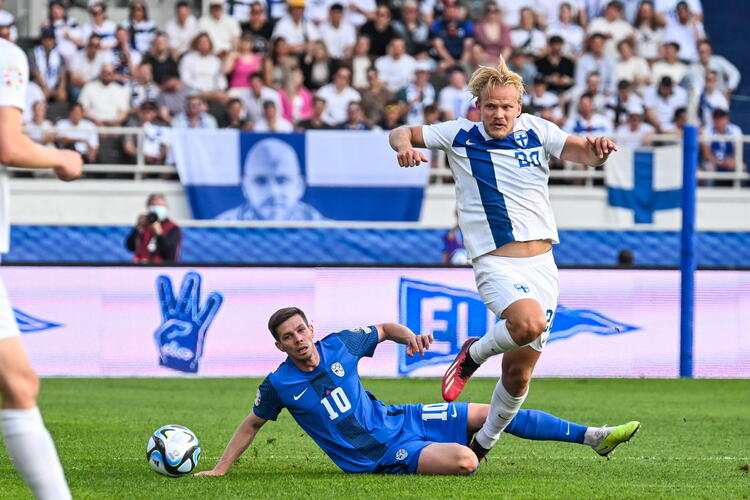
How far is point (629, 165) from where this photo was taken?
18.1 metres

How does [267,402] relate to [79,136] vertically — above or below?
below

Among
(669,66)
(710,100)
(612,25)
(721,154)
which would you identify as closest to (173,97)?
(612,25)

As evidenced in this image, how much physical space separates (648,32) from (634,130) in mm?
2469

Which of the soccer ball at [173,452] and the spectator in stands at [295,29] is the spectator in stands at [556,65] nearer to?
the spectator in stands at [295,29]

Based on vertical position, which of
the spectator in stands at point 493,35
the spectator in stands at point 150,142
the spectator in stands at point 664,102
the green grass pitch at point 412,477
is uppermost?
the spectator in stands at point 493,35

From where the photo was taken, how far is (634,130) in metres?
19.4

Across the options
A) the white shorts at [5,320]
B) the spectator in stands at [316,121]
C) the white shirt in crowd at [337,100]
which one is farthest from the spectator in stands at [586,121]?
the white shorts at [5,320]

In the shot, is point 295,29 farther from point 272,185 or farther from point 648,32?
point 648,32

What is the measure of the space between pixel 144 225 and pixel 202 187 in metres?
1.17

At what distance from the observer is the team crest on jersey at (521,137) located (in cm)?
795

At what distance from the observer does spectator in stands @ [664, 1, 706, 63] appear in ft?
69.5

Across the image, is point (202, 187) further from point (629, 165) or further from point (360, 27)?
point (629, 165)

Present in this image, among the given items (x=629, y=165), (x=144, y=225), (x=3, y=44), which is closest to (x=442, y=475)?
(x=3, y=44)

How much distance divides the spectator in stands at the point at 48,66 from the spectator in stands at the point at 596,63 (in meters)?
7.06
